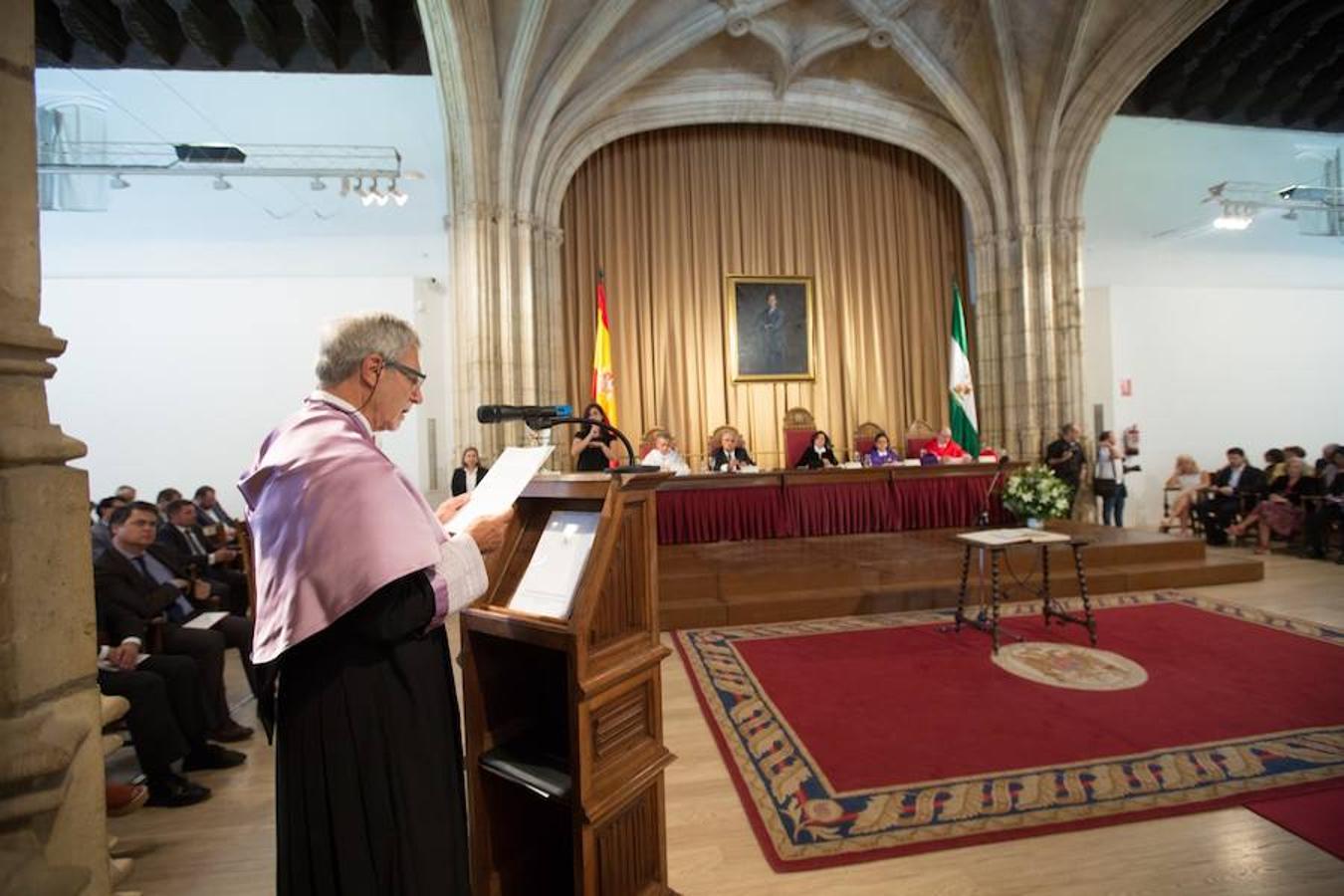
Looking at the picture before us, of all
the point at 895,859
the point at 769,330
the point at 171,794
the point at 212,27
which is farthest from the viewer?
the point at 769,330

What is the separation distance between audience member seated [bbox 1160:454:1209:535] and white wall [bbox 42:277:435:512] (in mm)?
9728

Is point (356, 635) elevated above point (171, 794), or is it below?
above

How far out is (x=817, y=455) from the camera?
7262 millimetres

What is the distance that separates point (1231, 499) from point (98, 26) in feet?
44.1

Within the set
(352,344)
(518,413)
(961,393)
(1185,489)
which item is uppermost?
(961,393)

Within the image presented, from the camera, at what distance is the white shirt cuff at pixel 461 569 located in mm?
1131

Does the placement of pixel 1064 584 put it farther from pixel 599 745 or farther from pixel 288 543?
pixel 288 543

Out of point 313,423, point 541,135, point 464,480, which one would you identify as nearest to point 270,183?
point 541,135

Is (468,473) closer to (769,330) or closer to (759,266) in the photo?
(769,330)

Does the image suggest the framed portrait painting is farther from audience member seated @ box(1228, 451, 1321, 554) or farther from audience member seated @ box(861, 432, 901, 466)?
audience member seated @ box(1228, 451, 1321, 554)

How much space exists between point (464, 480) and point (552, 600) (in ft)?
19.6

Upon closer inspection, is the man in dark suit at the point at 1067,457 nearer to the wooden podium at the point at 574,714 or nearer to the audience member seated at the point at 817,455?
the audience member seated at the point at 817,455

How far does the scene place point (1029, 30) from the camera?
26.7 ft

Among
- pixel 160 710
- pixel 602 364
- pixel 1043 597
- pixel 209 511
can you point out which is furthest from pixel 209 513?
pixel 1043 597
